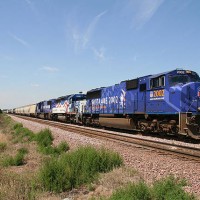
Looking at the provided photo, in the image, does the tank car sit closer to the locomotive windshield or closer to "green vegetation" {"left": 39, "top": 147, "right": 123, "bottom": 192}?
the locomotive windshield

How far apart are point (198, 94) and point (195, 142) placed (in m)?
2.40

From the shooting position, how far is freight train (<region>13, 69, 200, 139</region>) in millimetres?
16156

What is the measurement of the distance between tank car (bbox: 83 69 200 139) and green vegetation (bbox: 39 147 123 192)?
23.0ft

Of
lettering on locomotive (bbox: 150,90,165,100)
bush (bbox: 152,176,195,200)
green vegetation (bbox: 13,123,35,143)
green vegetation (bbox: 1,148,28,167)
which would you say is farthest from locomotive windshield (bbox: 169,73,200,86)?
bush (bbox: 152,176,195,200)

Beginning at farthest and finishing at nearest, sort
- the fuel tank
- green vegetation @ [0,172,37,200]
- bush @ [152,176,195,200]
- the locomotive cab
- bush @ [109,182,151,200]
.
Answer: the fuel tank, the locomotive cab, green vegetation @ [0,172,37,200], bush @ [109,182,151,200], bush @ [152,176,195,200]

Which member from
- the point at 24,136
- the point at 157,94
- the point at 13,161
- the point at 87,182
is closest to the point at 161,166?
the point at 87,182

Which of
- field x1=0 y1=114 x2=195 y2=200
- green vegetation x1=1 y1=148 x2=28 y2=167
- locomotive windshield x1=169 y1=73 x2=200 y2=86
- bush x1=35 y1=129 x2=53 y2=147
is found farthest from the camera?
locomotive windshield x1=169 y1=73 x2=200 y2=86

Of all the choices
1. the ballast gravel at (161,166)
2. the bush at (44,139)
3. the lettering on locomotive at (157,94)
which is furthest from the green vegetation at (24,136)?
the ballast gravel at (161,166)

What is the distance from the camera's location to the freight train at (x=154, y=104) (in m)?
16.2

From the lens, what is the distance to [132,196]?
587 centimetres

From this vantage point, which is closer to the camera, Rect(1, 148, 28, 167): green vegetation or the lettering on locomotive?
Rect(1, 148, 28, 167): green vegetation

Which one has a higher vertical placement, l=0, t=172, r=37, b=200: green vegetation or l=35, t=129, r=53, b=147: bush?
l=35, t=129, r=53, b=147: bush

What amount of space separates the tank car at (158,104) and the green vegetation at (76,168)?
7.01m

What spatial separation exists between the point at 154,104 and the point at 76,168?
36.0 feet
